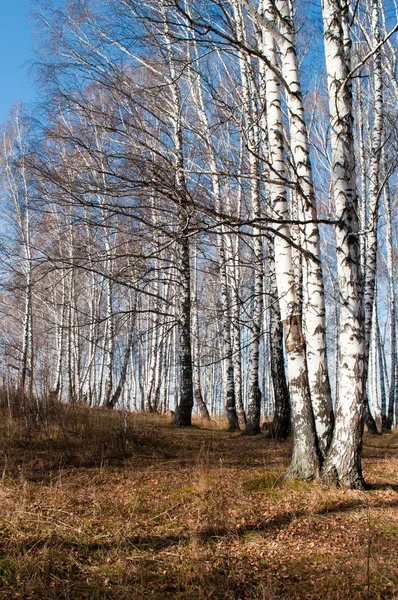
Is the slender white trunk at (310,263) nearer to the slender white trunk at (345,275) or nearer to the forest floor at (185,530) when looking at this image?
the slender white trunk at (345,275)

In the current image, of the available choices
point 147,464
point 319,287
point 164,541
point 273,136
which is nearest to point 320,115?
point 273,136

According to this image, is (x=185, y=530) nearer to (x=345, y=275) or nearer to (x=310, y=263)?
(x=345, y=275)

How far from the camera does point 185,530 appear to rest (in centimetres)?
308

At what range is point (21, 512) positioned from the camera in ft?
10.1

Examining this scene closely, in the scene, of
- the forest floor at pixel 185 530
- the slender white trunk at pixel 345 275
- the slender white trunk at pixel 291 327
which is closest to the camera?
the forest floor at pixel 185 530

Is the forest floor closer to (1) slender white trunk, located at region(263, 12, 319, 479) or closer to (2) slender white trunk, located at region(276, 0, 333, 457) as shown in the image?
(1) slender white trunk, located at region(263, 12, 319, 479)

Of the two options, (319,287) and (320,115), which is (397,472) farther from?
(320,115)

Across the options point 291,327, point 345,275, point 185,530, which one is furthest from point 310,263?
point 185,530

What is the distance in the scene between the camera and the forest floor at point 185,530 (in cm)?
238

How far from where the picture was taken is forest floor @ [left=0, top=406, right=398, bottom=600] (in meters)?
2.38

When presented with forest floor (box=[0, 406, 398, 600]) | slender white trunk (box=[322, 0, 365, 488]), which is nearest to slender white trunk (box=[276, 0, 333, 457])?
slender white trunk (box=[322, 0, 365, 488])

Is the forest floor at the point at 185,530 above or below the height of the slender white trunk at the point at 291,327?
below

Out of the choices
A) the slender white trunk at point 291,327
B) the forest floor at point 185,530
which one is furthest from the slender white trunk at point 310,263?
the forest floor at point 185,530

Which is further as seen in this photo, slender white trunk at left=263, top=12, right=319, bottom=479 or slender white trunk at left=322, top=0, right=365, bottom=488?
slender white trunk at left=263, top=12, right=319, bottom=479
